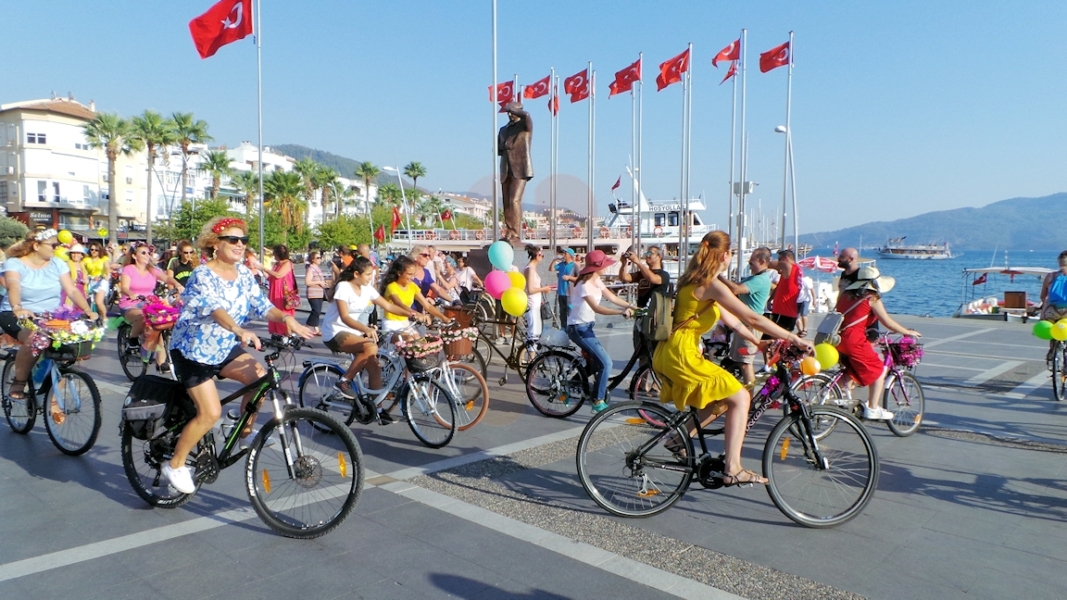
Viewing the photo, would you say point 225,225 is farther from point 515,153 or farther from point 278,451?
point 515,153

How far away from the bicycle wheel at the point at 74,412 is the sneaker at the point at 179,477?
68.8 inches

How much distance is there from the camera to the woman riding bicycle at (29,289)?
591 centimetres

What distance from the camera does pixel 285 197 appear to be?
64625 millimetres

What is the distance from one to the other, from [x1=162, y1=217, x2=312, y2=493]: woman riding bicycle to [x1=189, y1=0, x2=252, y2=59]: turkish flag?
49.8 feet

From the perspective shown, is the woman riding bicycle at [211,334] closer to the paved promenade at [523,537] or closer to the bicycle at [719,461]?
the paved promenade at [523,537]

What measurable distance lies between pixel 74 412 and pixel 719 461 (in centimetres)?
502

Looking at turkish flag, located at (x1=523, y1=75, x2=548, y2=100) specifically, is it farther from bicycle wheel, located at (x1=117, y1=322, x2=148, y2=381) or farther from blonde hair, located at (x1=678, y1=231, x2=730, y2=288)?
blonde hair, located at (x1=678, y1=231, x2=730, y2=288)

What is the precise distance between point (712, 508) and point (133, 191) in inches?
2942

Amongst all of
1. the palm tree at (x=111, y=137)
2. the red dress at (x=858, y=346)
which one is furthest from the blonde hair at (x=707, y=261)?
the palm tree at (x=111, y=137)

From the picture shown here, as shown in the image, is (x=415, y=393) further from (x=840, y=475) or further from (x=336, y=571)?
(x=840, y=475)

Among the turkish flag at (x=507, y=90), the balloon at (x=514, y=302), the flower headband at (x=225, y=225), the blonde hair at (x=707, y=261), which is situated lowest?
the balloon at (x=514, y=302)

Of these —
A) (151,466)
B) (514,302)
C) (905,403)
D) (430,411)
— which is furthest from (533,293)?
(151,466)

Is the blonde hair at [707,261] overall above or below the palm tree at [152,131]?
below

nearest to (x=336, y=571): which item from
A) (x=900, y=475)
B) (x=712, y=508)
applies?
(x=712, y=508)
